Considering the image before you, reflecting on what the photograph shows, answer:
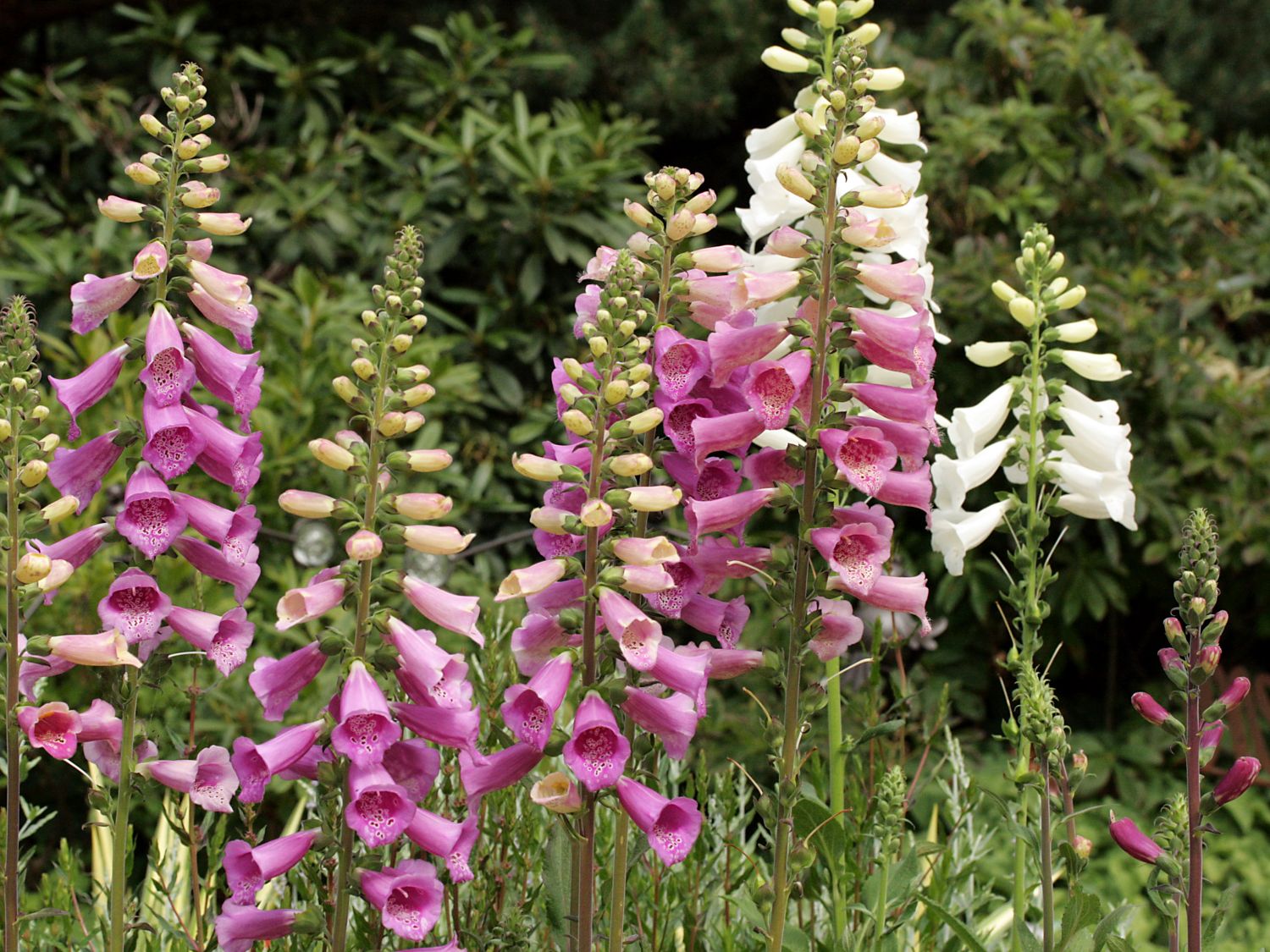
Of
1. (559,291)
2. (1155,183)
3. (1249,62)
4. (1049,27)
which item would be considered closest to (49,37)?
(559,291)

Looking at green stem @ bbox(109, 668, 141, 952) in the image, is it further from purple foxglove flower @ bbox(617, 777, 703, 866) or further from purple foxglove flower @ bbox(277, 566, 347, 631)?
purple foxglove flower @ bbox(617, 777, 703, 866)

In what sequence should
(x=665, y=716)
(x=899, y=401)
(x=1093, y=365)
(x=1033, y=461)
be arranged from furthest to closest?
(x=1093, y=365), (x=1033, y=461), (x=899, y=401), (x=665, y=716)

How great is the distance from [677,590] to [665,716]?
0.19 metres

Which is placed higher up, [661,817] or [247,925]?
[661,817]

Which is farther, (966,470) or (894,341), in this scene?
(966,470)

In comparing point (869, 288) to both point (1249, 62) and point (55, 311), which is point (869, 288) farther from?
point (1249, 62)

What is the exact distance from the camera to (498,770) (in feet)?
5.47

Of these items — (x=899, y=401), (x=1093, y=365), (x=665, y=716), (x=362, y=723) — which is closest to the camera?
(x=362, y=723)

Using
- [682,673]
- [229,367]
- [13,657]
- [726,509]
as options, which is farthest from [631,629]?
[13,657]

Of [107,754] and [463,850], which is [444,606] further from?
[107,754]

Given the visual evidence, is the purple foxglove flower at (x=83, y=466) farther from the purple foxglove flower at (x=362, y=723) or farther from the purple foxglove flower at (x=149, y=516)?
the purple foxglove flower at (x=362, y=723)

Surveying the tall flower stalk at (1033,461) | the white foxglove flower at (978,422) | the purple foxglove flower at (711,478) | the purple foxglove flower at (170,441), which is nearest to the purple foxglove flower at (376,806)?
the purple foxglove flower at (170,441)

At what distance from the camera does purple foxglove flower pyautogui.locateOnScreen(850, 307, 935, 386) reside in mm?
1725

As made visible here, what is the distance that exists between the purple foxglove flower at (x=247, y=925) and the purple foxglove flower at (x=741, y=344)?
34.2 inches
